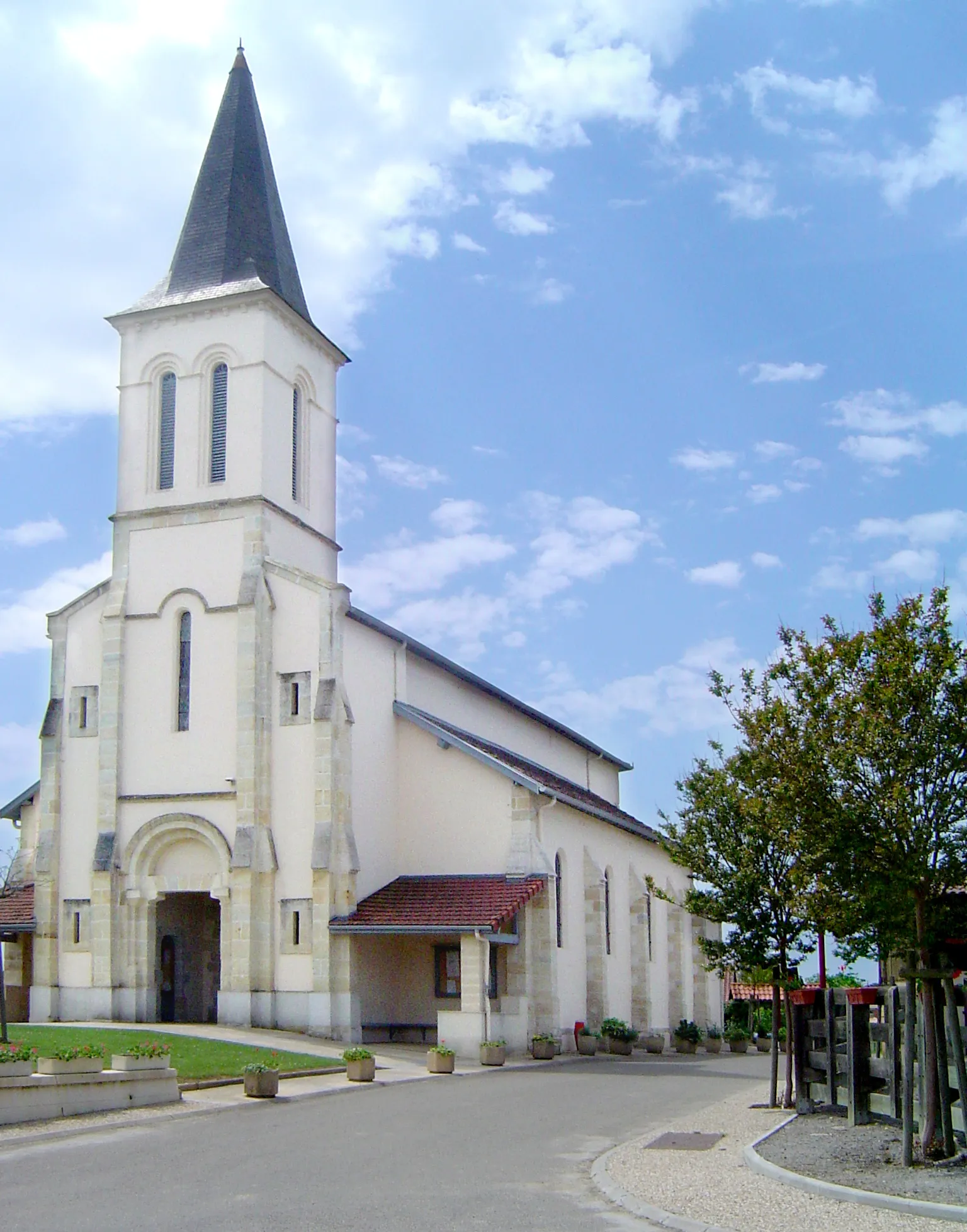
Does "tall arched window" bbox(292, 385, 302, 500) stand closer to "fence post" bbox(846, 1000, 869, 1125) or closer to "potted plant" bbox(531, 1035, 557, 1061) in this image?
"potted plant" bbox(531, 1035, 557, 1061)

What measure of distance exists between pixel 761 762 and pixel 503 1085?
38.1 feet

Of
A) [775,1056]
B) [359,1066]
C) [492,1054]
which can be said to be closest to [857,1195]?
[775,1056]

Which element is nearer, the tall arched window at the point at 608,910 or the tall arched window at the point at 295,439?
the tall arched window at the point at 295,439

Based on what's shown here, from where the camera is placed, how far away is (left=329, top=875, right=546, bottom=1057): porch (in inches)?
1150

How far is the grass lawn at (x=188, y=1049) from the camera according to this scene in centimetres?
2259

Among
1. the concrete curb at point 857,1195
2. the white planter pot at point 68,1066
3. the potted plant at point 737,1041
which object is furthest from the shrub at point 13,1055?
the potted plant at point 737,1041

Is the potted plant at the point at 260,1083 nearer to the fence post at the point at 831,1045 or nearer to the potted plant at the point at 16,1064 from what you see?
the potted plant at the point at 16,1064

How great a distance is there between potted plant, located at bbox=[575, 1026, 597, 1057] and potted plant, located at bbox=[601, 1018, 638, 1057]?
564 millimetres

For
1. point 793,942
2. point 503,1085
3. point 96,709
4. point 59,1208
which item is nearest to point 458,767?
point 96,709

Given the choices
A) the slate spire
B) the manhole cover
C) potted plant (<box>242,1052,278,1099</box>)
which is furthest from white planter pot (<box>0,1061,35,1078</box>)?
the slate spire

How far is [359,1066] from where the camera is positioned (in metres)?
23.2

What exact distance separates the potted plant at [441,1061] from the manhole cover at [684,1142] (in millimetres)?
9681

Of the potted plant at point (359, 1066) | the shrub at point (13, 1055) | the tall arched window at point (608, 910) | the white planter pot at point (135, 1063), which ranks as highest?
the tall arched window at point (608, 910)

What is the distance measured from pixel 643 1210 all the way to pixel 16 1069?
363 inches
